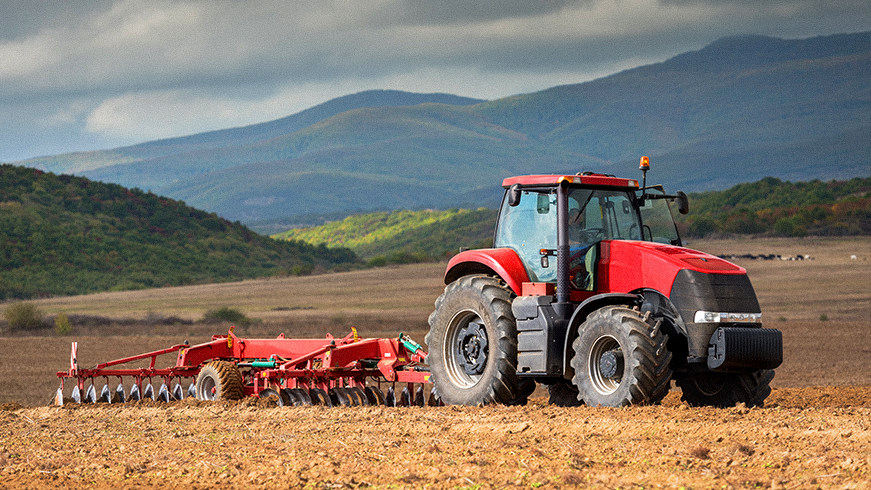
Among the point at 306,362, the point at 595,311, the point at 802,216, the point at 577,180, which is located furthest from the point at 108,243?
the point at 595,311

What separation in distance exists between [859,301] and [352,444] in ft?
123

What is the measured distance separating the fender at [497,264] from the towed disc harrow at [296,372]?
1.50 m

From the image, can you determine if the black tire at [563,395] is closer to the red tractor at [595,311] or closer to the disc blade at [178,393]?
the red tractor at [595,311]

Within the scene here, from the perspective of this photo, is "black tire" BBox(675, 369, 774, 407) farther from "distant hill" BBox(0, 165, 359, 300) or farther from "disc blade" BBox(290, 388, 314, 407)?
"distant hill" BBox(0, 165, 359, 300)

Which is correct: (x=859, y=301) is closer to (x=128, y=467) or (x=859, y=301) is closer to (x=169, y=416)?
(x=169, y=416)

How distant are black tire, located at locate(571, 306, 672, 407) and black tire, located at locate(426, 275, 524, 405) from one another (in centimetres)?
89

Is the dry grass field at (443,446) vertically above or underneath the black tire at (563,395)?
above

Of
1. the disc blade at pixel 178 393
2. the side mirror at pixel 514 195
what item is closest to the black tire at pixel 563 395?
the side mirror at pixel 514 195

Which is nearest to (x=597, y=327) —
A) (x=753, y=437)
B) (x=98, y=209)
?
(x=753, y=437)

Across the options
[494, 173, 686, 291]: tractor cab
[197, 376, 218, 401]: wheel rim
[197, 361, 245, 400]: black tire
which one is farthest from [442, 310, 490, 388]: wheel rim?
[197, 376, 218, 401]: wheel rim

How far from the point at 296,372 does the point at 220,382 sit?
124 cm

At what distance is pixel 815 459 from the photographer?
6.91 m

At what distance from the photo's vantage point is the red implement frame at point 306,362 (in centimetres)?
1280

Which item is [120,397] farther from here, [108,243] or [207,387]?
[108,243]
